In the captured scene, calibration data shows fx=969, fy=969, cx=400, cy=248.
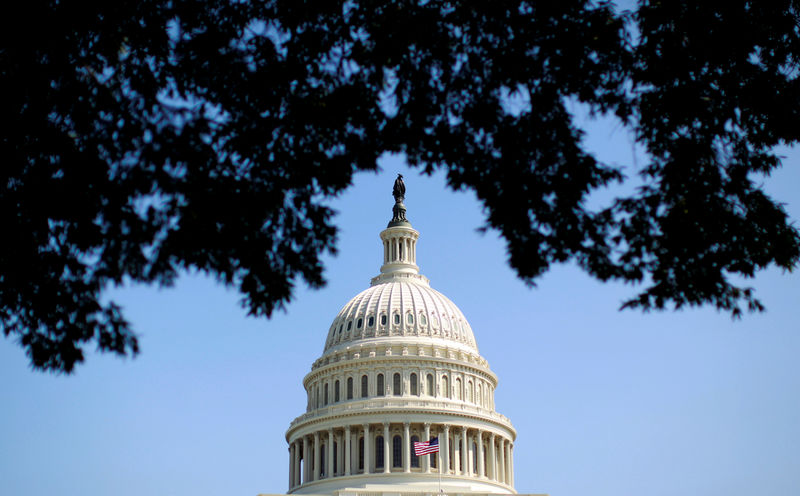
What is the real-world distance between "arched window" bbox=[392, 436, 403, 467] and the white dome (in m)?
10.3

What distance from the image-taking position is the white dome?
338 feet

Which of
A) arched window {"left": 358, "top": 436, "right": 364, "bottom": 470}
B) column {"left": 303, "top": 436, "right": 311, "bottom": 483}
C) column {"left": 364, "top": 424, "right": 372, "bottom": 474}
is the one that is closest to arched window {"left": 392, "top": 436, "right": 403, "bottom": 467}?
column {"left": 364, "top": 424, "right": 372, "bottom": 474}

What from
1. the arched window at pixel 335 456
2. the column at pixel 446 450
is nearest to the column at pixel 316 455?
the arched window at pixel 335 456

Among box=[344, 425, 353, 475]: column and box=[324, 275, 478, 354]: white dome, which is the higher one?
box=[324, 275, 478, 354]: white dome

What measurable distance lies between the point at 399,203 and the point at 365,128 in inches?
4038

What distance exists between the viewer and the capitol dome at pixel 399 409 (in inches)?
Answer: 3718

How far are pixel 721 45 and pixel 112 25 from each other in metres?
9.71

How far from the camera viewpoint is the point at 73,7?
14.4m

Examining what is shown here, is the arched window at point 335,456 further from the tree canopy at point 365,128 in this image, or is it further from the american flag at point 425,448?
the tree canopy at point 365,128

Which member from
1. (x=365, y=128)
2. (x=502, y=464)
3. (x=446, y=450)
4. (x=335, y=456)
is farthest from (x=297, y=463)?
(x=365, y=128)

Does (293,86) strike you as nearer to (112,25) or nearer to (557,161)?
(112,25)

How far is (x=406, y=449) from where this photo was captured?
94250 millimetres

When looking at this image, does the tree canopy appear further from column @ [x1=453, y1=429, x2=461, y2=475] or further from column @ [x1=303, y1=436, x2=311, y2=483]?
column @ [x1=303, y1=436, x2=311, y2=483]

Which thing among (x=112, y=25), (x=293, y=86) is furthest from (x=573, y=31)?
(x=112, y=25)
